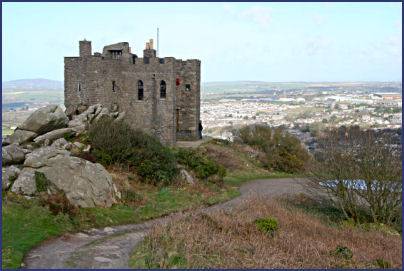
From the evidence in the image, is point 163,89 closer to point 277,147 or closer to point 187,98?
point 187,98

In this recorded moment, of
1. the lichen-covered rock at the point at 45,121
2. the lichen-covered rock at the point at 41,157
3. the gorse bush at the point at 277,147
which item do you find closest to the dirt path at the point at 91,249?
the lichen-covered rock at the point at 41,157

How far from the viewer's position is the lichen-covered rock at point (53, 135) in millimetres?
23178

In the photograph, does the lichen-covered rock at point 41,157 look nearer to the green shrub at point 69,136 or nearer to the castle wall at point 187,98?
the green shrub at point 69,136

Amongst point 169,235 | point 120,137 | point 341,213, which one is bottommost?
point 341,213

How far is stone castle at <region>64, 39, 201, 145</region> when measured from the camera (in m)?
30.0

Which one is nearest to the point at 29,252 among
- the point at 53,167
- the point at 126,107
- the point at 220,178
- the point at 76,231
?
the point at 76,231

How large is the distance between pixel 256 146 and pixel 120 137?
18.5 m

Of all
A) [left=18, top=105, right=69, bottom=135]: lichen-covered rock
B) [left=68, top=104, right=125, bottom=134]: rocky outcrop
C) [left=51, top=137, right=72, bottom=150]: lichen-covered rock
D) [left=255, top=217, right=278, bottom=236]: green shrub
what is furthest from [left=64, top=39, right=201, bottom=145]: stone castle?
[left=255, top=217, right=278, bottom=236]: green shrub

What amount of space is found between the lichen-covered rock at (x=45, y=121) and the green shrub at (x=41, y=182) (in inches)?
273

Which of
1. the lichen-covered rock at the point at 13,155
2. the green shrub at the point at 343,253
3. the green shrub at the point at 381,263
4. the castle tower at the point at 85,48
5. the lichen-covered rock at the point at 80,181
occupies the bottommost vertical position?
the green shrub at the point at 381,263

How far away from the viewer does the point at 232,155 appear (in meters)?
34.7

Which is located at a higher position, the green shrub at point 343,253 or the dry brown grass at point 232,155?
the green shrub at point 343,253

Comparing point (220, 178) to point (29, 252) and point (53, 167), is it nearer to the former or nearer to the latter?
point (53, 167)

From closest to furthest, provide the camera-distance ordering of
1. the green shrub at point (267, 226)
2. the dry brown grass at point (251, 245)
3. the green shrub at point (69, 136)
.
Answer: the dry brown grass at point (251, 245), the green shrub at point (267, 226), the green shrub at point (69, 136)
